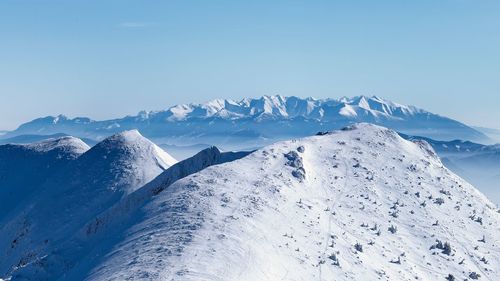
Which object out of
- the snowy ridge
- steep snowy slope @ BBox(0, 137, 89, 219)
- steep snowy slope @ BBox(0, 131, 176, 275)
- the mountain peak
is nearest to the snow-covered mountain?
the snowy ridge

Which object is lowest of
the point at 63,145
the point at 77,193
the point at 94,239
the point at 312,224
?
the point at 77,193

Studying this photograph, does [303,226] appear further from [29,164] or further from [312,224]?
[29,164]

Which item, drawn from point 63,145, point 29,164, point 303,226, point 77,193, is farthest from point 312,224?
point 29,164

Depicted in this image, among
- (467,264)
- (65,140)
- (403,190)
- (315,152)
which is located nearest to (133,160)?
(65,140)

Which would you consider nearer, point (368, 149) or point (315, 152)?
point (315, 152)

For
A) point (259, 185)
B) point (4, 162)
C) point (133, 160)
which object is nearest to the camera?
point (259, 185)

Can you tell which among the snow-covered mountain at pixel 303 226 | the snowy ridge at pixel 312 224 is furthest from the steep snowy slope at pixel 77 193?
the snowy ridge at pixel 312 224

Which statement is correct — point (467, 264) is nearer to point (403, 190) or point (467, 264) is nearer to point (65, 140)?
point (403, 190)

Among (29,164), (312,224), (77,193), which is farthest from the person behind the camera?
(29,164)
